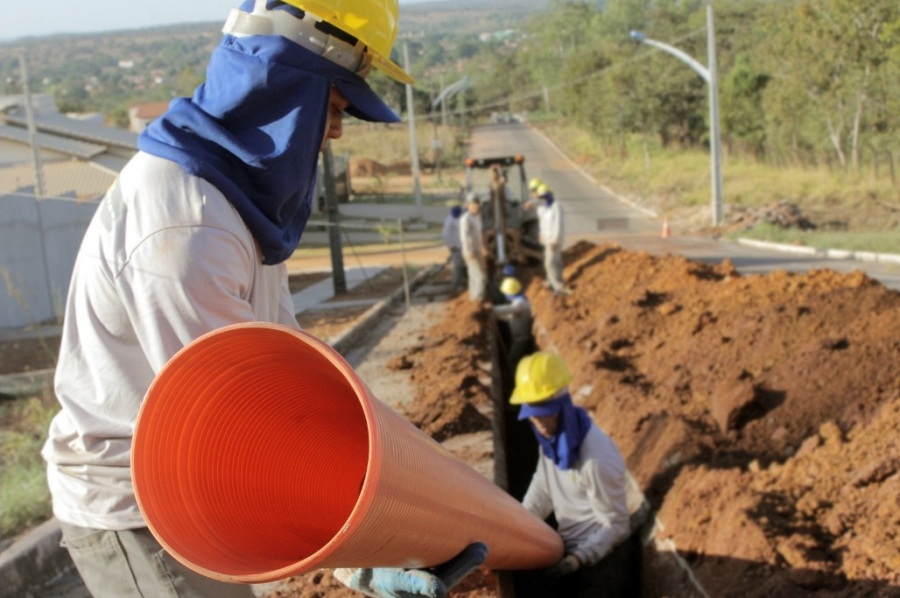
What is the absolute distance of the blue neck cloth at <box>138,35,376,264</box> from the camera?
1964mm

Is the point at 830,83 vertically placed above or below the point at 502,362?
above

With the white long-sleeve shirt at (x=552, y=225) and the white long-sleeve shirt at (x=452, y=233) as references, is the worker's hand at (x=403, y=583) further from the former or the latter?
the white long-sleeve shirt at (x=452, y=233)

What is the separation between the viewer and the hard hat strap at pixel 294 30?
80.4 inches

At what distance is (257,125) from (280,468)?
811mm

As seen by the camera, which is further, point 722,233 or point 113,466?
point 722,233

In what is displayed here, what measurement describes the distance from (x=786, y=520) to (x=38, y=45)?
462 ft

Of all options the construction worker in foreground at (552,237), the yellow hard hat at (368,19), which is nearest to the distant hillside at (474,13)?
the construction worker in foreground at (552,237)

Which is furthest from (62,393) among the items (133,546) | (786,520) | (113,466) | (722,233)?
(722,233)

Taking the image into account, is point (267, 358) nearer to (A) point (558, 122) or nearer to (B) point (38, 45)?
(A) point (558, 122)

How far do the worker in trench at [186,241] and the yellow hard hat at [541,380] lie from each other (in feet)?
10.1

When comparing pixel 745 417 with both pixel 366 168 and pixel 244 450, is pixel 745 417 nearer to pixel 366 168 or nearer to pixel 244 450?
pixel 244 450

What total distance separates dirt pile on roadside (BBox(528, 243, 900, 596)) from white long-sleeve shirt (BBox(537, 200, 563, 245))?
13.5 ft

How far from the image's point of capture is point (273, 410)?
88.4 inches

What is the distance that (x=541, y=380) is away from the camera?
17.0 ft
